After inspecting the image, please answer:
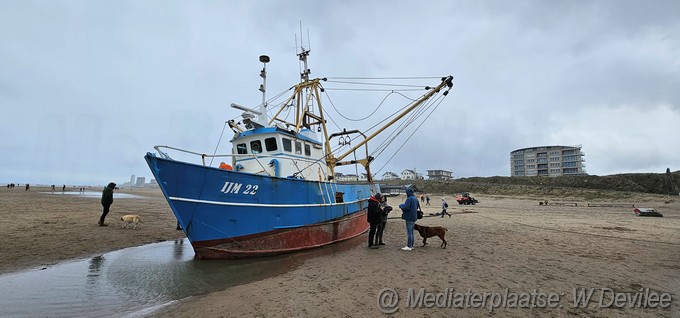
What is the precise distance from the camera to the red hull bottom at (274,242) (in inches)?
322

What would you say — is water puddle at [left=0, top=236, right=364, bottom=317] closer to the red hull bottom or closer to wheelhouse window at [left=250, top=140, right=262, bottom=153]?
the red hull bottom

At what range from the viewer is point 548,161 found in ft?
297

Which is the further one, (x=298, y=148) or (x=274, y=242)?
(x=298, y=148)

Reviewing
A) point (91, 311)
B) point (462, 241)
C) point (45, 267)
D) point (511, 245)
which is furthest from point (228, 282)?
point (511, 245)

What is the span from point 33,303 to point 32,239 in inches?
252

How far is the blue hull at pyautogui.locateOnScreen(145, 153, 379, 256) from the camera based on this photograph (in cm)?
748

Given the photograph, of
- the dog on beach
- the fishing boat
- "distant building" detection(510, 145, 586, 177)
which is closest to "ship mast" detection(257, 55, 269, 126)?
the fishing boat

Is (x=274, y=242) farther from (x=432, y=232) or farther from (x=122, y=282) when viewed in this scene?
(x=432, y=232)

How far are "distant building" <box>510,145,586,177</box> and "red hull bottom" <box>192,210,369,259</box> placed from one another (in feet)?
327

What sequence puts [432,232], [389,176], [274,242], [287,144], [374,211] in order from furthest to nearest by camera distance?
1. [389,176]
2. [287,144]
3. [374,211]
4. [432,232]
5. [274,242]

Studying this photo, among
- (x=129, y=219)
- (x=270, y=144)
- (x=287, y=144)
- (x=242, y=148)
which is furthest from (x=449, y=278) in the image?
(x=129, y=219)

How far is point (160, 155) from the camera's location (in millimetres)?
7516

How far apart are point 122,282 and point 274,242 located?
382 cm

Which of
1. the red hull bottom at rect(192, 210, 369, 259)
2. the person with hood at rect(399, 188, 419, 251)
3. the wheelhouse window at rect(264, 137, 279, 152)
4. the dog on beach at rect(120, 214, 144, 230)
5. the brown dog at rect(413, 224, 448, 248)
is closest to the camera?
the red hull bottom at rect(192, 210, 369, 259)
